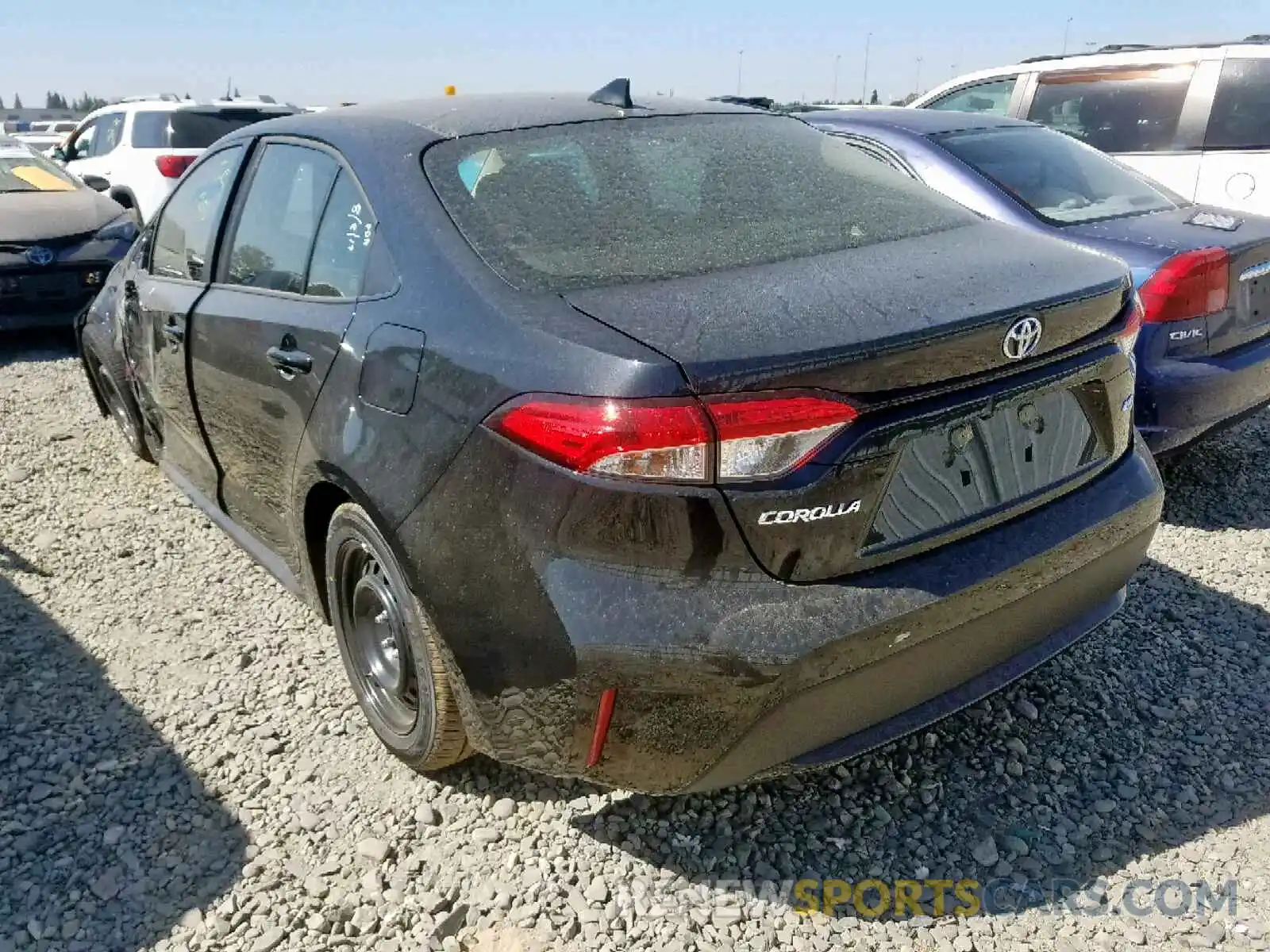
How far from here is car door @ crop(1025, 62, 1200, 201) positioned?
6.64m

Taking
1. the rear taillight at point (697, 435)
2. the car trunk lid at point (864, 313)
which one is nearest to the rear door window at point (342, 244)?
the car trunk lid at point (864, 313)

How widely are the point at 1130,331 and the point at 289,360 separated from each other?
2050 millimetres

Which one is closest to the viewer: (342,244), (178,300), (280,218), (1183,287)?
(342,244)

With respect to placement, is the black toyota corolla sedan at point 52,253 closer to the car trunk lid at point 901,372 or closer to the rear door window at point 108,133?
the rear door window at point 108,133

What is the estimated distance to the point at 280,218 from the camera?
2.97 meters

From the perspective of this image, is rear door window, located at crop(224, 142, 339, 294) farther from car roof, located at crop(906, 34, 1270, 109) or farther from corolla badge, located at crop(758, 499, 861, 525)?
car roof, located at crop(906, 34, 1270, 109)

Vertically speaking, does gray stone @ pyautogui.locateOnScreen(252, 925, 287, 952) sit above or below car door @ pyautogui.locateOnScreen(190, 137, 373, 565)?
below

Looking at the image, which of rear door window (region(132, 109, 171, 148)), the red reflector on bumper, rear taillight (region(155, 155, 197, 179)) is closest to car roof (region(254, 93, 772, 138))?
the red reflector on bumper

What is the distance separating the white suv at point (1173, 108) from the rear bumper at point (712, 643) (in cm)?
496

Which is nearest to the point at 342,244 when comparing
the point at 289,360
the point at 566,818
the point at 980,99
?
the point at 289,360

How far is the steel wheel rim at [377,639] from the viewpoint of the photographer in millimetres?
2527

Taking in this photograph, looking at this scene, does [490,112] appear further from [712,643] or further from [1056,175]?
[1056,175]

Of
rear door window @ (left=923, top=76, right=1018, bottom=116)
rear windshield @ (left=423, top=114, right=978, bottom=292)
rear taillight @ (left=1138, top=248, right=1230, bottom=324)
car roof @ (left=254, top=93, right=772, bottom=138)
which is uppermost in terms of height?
car roof @ (left=254, top=93, right=772, bottom=138)

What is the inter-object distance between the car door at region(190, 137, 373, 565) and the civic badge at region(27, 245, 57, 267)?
183 inches
